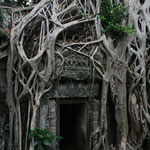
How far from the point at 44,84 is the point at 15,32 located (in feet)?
3.46

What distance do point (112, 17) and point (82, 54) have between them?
1.11 m

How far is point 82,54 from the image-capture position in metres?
3.13

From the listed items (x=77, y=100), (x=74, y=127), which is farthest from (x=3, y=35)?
(x=74, y=127)

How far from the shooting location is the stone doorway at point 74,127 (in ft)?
10.9

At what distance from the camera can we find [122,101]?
3287 millimetres

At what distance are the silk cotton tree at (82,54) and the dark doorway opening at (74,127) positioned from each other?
0.38 metres

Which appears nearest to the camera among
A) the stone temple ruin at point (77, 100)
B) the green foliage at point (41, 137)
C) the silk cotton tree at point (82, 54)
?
the green foliage at point (41, 137)

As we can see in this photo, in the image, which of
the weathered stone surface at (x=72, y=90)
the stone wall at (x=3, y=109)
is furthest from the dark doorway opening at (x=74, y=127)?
the stone wall at (x=3, y=109)

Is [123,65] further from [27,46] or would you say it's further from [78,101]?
[27,46]

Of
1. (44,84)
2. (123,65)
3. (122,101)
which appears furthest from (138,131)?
(44,84)

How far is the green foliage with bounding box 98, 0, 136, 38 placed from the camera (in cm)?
339

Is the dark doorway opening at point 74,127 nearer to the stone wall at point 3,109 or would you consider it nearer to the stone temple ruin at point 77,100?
the stone temple ruin at point 77,100

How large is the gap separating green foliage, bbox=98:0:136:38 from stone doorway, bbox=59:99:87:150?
1677mm

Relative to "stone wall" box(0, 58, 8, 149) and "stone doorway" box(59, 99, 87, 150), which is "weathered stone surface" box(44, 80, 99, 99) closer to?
"stone doorway" box(59, 99, 87, 150)
